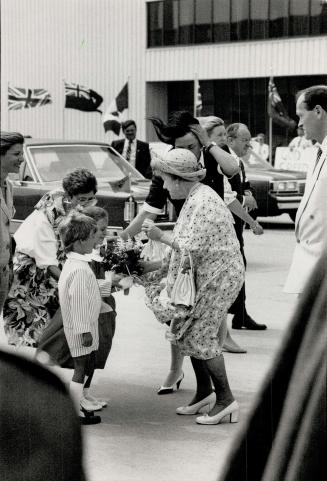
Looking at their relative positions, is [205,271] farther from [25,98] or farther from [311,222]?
[25,98]

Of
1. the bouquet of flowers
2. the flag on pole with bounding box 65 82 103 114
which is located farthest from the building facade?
the bouquet of flowers

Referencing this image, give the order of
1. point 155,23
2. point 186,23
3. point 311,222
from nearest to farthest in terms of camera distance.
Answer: point 311,222, point 155,23, point 186,23

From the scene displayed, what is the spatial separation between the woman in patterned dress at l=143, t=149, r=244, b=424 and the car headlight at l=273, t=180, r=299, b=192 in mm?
11195

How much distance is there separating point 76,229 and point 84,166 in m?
7.13

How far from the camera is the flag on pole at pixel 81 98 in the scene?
2283 cm

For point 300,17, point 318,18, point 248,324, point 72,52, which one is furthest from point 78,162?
point 72,52

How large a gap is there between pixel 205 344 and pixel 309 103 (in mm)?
1403

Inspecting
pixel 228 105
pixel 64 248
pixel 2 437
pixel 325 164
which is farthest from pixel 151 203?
pixel 228 105

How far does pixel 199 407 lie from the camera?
5.98 meters

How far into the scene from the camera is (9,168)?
6141mm

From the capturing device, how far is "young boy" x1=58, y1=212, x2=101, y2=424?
5.58m

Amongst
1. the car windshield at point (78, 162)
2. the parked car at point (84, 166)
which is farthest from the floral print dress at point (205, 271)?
the car windshield at point (78, 162)

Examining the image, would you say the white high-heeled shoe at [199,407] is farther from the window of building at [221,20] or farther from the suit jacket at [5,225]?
the window of building at [221,20]

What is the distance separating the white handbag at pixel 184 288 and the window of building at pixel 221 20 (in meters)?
37.0
